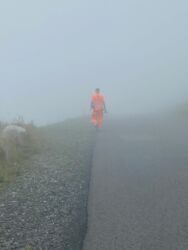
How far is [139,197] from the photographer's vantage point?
33.4 ft

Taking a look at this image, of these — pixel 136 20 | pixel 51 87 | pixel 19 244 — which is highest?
pixel 136 20

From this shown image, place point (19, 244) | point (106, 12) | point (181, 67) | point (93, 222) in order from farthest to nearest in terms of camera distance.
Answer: point (106, 12), point (181, 67), point (93, 222), point (19, 244)

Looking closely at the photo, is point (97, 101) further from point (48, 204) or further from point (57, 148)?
point (48, 204)

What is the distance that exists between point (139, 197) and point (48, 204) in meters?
1.61

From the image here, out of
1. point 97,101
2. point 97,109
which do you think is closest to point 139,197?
point 97,109

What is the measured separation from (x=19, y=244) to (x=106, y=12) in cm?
13757

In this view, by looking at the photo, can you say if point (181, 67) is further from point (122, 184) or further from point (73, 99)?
point (122, 184)

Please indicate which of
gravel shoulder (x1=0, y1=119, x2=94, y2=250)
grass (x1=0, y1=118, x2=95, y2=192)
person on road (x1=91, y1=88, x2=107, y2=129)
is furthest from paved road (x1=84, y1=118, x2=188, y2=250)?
person on road (x1=91, y1=88, x2=107, y2=129)

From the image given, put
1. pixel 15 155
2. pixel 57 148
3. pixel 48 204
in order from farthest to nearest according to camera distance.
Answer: pixel 57 148 → pixel 15 155 → pixel 48 204

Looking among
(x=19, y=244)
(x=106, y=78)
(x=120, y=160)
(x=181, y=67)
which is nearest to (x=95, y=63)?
(x=106, y=78)

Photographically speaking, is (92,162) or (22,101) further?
(22,101)

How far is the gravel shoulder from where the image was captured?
824 centimetres

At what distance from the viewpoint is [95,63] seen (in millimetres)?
101188

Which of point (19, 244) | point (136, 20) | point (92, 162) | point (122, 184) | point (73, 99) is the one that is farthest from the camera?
point (136, 20)
